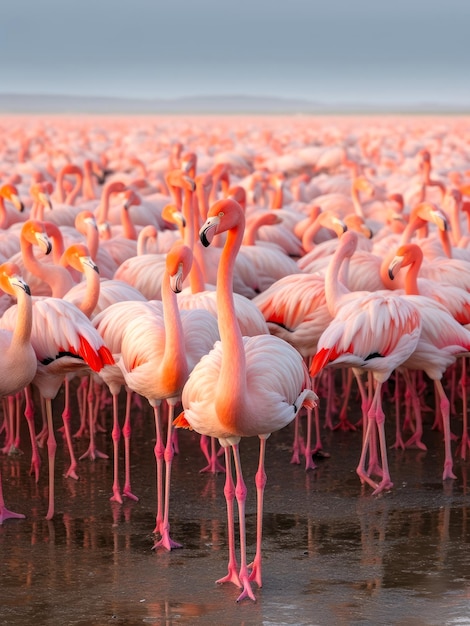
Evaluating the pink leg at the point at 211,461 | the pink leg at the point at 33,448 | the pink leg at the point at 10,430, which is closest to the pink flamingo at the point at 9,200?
the pink leg at the point at 10,430

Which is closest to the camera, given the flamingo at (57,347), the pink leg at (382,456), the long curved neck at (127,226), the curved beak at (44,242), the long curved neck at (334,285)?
the flamingo at (57,347)

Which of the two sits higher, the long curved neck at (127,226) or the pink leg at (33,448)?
the long curved neck at (127,226)

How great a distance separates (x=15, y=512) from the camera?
5.88 meters

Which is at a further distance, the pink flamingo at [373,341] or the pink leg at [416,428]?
the pink leg at [416,428]

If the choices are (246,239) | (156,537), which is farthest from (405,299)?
(246,239)

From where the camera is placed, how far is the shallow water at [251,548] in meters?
4.61

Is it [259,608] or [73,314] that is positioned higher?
[73,314]

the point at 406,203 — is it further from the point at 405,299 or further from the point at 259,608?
the point at 259,608

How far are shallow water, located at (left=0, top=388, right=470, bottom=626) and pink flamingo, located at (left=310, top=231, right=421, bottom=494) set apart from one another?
0.34 metres

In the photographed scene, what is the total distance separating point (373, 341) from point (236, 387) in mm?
1583

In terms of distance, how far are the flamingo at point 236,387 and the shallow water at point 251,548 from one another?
0.27 metres

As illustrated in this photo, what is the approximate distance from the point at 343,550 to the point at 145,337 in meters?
1.42

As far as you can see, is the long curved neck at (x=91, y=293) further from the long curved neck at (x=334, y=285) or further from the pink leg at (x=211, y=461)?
the long curved neck at (x=334, y=285)

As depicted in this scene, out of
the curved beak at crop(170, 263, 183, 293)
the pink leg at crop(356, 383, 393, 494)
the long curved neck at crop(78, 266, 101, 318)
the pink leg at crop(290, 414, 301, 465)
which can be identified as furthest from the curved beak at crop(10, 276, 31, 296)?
the pink leg at crop(356, 383, 393, 494)
